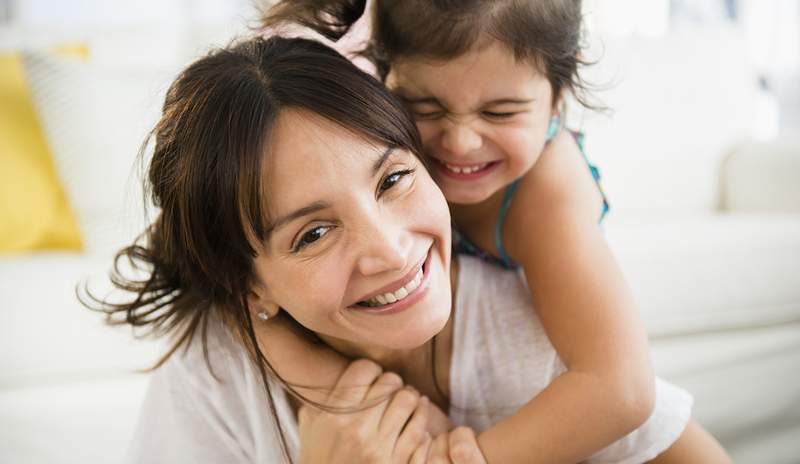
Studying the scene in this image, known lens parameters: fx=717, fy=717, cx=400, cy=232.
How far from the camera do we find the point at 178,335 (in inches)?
47.9

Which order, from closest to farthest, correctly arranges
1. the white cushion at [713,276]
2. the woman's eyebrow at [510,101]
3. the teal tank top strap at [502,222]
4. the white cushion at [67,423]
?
the woman's eyebrow at [510,101] → the teal tank top strap at [502,222] → the white cushion at [67,423] → the white cushion at [713,276]

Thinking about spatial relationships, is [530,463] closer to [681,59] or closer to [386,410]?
[386,410]

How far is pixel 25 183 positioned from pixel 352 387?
1.35 meters

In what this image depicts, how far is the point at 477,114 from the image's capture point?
1.10 metres

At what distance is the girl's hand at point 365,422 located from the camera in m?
1.04

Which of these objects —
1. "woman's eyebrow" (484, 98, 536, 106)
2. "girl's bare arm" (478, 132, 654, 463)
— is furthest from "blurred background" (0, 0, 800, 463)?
"girl's bare arm" (478, 132, 654, 463)

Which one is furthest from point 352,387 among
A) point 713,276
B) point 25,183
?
point 25,183

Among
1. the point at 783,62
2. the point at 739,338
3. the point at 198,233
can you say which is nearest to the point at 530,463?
the point at 198,233

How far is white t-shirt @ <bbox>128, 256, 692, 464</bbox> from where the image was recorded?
3.77ft

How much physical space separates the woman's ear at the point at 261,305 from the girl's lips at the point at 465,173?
34 centimetres

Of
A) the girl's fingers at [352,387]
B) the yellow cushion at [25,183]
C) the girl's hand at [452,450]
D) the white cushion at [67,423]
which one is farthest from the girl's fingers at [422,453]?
the yellow cushion at [25,183]

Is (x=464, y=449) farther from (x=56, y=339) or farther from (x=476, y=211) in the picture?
(x=56, y=339)

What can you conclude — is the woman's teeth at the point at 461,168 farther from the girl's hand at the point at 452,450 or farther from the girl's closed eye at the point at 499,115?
the girl's hand at the point at 452,450

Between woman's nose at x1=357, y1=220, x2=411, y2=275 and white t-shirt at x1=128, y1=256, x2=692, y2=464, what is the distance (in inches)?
12.8
